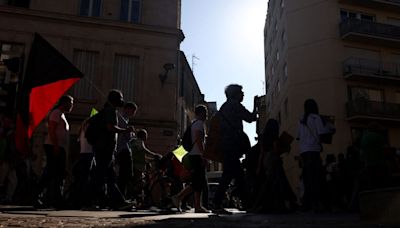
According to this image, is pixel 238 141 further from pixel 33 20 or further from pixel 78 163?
pixel 33 20

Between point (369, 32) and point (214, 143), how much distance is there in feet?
73.0

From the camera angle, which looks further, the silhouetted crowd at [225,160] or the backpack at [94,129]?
the backpack at [94,129]

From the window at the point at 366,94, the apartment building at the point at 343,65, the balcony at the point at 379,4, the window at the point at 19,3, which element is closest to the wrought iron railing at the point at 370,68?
the apartment building at the point at 343,65

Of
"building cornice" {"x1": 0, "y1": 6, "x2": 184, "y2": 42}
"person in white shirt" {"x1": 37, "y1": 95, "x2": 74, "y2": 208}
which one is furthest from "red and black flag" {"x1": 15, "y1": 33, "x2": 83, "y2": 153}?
"building cornice" {"x1": 0, "y1": 6, "x2": 184, "y2": 42}

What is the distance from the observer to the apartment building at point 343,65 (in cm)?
2433

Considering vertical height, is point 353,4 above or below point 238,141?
above

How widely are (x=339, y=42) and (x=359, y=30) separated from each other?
130cm

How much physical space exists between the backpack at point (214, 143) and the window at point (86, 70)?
13923 millimetres

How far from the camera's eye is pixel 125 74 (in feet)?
65.0

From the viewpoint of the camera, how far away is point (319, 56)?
84.9ft

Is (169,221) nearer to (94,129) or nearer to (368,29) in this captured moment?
(94,129)

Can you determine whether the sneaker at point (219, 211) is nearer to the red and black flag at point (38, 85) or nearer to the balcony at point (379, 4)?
the red and black flag at point (38, 85)

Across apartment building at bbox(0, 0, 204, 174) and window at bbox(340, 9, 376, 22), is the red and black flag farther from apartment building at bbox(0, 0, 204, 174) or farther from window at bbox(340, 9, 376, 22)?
window at bbox(340, 9, 376, 22)

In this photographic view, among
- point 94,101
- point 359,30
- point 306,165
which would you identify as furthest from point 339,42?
point 306,165
